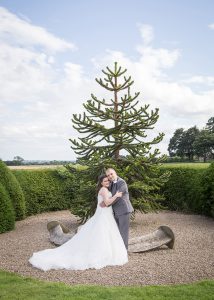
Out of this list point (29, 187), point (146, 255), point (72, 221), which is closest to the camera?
point (146, 255)

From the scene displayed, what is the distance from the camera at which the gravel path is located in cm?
761

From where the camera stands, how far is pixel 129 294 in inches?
260

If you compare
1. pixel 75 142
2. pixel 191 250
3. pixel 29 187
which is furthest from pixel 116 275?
pixel 29 187

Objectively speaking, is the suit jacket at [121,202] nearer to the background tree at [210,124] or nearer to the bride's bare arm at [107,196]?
the bride's bare arm at [107,196]

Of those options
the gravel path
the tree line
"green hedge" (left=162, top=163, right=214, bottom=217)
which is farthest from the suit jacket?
the tree line

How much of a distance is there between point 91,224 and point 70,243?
58cm

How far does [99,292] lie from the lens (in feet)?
21.9

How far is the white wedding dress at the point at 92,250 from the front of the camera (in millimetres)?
8398

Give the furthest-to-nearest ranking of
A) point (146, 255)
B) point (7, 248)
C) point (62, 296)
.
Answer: point (7, 248)
point (146, 255)
point (62, 296)

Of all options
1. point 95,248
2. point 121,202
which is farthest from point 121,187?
point 95,248

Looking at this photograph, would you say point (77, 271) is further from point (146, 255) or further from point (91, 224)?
point (146, 255)

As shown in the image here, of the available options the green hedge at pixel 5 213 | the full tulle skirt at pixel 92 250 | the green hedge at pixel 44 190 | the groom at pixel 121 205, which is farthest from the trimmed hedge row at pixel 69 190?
the full tulle skirt at pixel 92 250

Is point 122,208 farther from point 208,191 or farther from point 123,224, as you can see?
point 208,191

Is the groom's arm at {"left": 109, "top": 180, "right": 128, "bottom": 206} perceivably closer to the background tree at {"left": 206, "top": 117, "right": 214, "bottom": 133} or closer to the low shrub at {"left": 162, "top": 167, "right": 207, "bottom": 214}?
the low shrub at {"left": 162, "top": 167, "right": 207, "bottom": 214}
